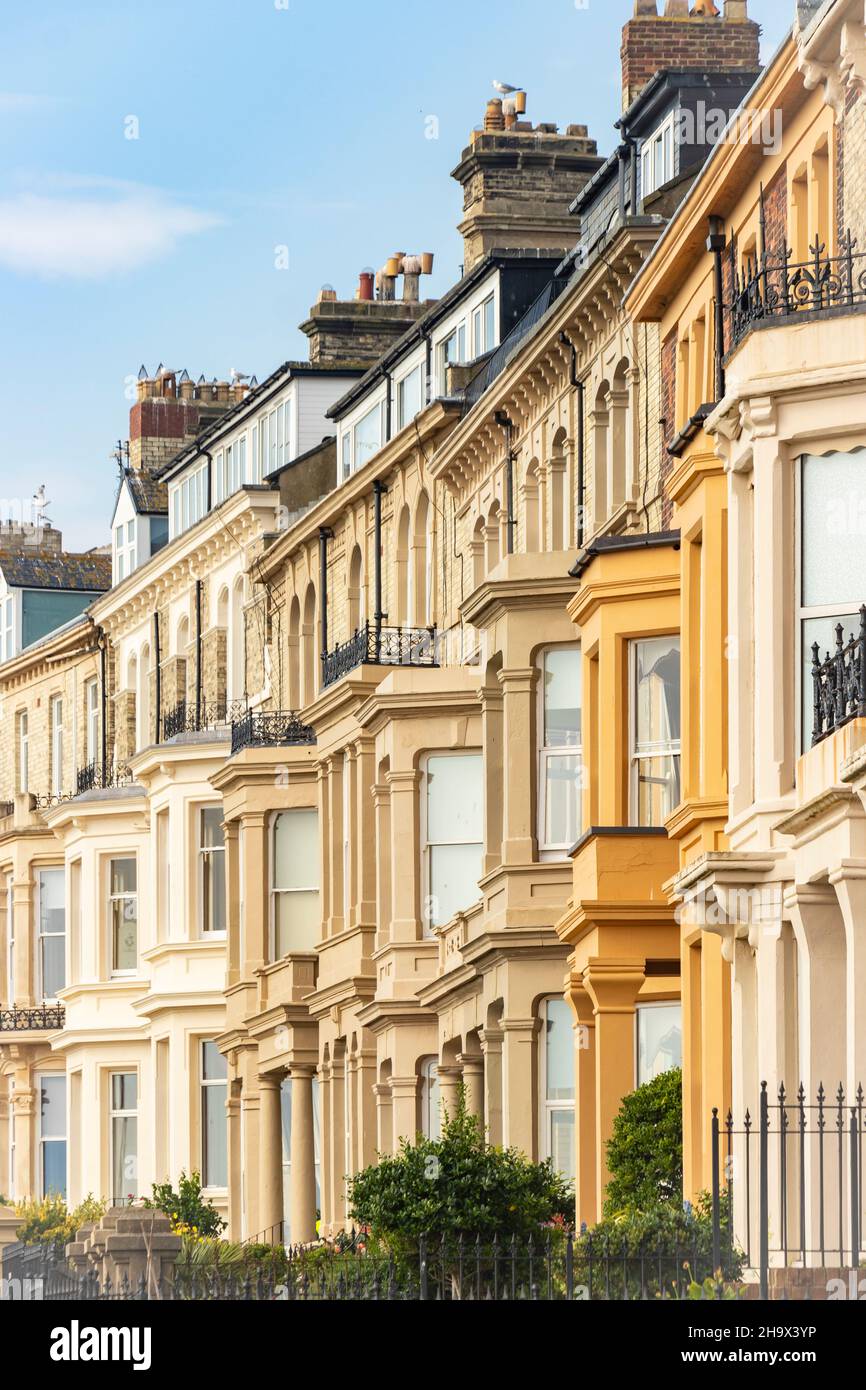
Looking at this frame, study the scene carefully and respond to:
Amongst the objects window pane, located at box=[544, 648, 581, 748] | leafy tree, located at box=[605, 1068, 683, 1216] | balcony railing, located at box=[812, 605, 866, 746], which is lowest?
leafy tree, located at box=[605, 1068, 683, 1216]

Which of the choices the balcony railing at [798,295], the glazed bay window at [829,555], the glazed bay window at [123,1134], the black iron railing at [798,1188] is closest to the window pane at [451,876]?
the balcony railing at [798,295]

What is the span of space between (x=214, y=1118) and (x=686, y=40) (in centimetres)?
2183

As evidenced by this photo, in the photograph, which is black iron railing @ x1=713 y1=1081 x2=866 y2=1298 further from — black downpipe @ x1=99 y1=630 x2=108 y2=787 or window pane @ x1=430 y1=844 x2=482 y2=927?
black downpipe @ x1=99 y1=630 x2=108 y2=787

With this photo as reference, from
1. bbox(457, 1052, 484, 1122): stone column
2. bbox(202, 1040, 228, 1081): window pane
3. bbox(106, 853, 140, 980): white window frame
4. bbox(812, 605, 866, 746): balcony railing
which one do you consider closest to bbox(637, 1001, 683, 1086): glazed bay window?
bbox(457, 1052, 484, 1122): stone column

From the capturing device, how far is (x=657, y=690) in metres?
32.8

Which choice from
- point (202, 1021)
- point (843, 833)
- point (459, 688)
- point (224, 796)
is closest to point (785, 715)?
point (843, 833)

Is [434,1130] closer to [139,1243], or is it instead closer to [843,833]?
[139,1243]

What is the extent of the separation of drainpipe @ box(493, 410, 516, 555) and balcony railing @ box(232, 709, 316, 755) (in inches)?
305

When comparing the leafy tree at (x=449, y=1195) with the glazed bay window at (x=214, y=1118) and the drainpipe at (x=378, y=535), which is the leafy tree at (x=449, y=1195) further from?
the glazed bay window at (x=214, y=1118)

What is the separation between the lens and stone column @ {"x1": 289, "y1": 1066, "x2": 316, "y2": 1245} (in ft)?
157

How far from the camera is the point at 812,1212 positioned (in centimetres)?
2420

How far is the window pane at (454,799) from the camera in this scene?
42.8 metres

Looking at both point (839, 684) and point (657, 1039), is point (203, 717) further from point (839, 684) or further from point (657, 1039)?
point (839, 684)

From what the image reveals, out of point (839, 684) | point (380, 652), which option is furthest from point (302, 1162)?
point (839, 684)
